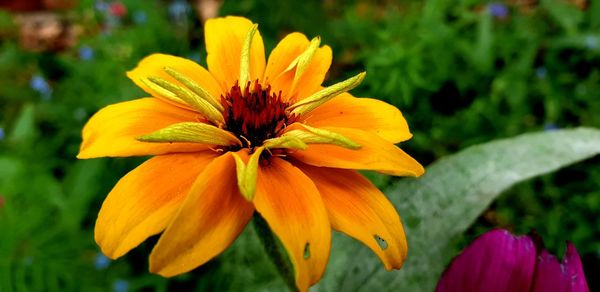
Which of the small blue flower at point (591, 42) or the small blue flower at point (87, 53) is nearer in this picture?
the small blue flower at point (591, 42)

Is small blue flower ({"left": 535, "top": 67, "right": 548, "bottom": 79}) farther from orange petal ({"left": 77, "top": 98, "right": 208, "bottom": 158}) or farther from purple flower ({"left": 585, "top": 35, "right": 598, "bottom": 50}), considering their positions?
orange petal ({"left": 77, "top": 98, "right": 208, "bottom": 158})

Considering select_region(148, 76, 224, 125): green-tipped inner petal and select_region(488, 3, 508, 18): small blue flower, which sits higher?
select_region(148, 76, 224, 125): green-tipped inner petal

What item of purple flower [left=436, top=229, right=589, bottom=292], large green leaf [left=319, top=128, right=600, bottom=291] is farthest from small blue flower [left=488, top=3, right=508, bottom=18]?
purple flower [left=436, top=229, right=589, bottom=292]

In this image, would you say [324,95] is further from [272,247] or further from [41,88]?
[41,88]

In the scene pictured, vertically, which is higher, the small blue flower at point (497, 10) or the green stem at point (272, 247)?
the green stem at point (272, 247)

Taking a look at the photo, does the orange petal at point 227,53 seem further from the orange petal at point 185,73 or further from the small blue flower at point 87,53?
the small blue flower at point 87,53

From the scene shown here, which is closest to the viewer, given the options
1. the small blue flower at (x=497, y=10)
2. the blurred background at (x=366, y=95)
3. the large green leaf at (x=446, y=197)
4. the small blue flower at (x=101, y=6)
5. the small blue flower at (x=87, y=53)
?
the large green leaf at (x=446, y=197)

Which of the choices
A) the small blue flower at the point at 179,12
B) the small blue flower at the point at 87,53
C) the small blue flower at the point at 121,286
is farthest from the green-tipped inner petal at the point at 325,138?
the small blue flower at the point at 179,12

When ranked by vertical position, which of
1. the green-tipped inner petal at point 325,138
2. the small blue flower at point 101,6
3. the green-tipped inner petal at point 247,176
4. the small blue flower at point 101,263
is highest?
the green-tipped inner petal at point 247,176
